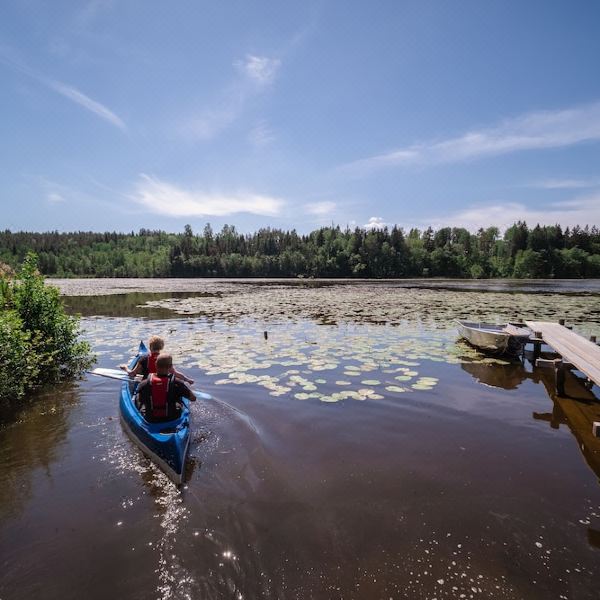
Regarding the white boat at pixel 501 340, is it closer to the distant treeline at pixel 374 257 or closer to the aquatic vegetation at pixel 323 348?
the aquatic vegetation at pixel 323 348

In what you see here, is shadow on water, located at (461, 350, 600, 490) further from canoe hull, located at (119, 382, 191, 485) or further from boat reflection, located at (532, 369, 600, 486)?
canoe hull, located at (119, 382, 191, 485)

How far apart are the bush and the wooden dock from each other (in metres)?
11.8

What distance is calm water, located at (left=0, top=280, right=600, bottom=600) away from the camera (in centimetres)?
360

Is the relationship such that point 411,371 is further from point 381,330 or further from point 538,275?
point 538,275

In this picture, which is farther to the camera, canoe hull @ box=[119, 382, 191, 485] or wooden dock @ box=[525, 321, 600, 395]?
wooden dock @ box=[525, 321, 600, 395]

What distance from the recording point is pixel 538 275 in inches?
3711

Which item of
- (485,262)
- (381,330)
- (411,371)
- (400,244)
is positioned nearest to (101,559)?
(411,371)

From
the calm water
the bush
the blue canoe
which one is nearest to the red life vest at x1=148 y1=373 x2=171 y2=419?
the blue canoe

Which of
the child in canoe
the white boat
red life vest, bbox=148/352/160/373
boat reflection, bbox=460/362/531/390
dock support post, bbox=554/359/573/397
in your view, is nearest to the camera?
the child in canoe

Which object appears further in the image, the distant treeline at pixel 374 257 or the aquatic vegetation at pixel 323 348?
the distant treeline at pixel 374 257

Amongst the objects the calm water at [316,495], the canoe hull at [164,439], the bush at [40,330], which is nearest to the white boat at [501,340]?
the calm water at [316,495]

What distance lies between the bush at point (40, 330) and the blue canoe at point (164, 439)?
9.54 feet

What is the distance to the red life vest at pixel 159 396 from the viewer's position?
19.3 feet

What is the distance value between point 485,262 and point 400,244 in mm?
24320
